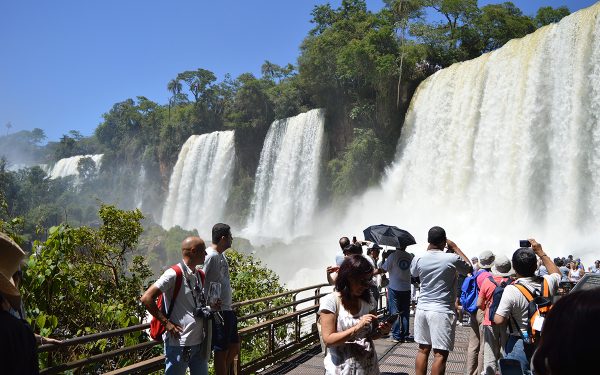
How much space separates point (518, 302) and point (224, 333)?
2.35m

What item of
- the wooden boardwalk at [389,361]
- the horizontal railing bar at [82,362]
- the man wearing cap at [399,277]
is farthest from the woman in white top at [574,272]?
the horizontal railing bar at [82,362]

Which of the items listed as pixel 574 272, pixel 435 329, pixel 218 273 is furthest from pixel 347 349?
pixel 574 272

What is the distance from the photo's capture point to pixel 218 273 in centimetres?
429

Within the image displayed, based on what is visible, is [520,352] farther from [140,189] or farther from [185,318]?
[140,189]

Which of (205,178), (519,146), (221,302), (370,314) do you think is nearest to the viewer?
(370,314)

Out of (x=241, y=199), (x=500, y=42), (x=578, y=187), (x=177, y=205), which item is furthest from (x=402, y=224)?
(x=177, y=205)

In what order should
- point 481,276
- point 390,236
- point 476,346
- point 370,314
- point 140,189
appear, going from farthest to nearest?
1. point 140,189
2. point 390,236
3. point 476,346
4. point 481,276
5. point 370,314

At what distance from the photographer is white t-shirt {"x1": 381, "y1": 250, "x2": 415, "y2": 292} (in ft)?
22.5

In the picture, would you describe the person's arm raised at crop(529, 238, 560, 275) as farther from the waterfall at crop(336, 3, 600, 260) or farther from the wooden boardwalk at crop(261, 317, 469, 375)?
the waterfall at crop(336, 3, 600, 260)

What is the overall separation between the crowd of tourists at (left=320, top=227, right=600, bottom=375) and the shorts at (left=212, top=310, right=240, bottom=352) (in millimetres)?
980

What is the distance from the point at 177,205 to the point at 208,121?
1115cm

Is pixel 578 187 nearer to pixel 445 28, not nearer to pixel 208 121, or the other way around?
pixel 445 28

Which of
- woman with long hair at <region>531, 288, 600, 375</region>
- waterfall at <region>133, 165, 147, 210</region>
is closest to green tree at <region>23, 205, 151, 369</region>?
woman with long hair at <region>531, 288, 600, 375</region>

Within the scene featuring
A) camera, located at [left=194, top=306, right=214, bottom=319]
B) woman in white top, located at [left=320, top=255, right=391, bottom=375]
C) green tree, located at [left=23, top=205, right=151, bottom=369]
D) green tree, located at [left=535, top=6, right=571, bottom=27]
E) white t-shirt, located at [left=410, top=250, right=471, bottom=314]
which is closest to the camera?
woman in white top, located at [left=320, top=255, right=391, bottom=375]
